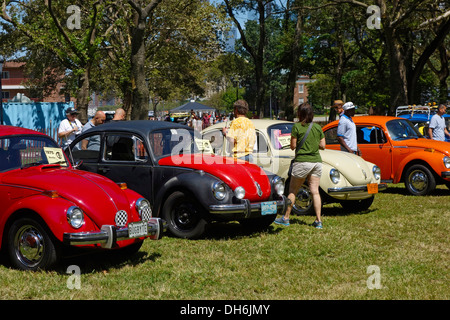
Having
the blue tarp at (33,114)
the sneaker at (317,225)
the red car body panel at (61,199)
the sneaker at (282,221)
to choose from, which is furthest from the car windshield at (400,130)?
the blue tarp at (33,114)

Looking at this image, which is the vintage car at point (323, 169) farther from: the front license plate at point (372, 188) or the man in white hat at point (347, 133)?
the man in white hat at point (347, 133)

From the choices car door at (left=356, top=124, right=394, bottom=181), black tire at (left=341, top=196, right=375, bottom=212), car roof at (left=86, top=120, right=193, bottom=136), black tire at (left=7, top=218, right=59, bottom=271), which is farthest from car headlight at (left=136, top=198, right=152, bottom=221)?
car door at (left=356, top=124, right=394, bottom=181)

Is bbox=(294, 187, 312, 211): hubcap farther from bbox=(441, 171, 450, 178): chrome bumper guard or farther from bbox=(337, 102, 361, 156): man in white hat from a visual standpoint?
bbox=(441, 171, 450, 178): chrome bumper guard

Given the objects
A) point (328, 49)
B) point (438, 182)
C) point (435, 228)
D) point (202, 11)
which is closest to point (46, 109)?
point (202, 11)

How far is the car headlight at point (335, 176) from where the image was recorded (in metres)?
9.93

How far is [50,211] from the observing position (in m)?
6.05

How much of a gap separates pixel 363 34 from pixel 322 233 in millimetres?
37750

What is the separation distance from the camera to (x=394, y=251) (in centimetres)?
732

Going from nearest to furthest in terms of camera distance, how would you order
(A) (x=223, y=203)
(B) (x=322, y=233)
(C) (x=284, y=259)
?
1. (C) (x=284, y=259)
2. (A) (x=223, y=203)
3. (B) (x=322, y=233)

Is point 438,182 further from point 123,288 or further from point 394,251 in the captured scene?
point 123,288

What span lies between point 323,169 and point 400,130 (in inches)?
153

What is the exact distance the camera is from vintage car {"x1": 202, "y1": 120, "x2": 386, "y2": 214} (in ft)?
32.7

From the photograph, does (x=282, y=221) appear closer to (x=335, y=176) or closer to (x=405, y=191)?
(x=335, y=176)
